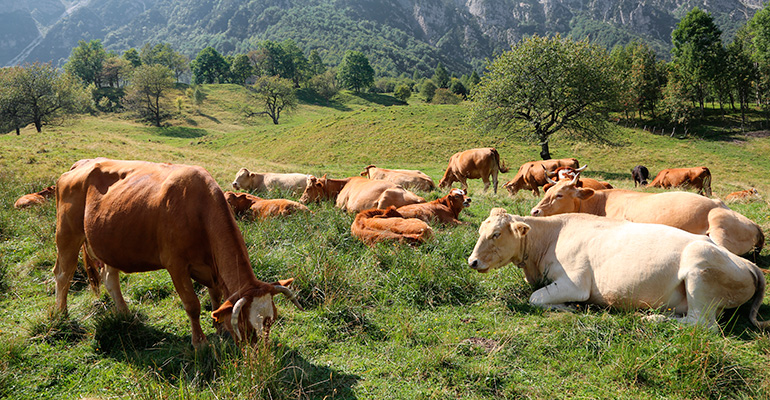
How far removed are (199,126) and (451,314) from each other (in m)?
70.2

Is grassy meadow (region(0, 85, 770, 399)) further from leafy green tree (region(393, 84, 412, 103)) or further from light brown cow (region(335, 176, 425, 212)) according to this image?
leafy green tree (region(393, 84, 412, 103))

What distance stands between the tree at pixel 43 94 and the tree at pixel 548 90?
2175 inches

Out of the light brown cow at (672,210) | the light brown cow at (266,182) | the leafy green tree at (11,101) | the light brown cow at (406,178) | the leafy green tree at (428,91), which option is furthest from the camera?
the leafy green tree at (428,91)

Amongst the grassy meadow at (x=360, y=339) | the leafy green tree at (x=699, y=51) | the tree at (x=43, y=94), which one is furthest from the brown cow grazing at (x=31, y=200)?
the leafy green tree at (x=699, y=51)

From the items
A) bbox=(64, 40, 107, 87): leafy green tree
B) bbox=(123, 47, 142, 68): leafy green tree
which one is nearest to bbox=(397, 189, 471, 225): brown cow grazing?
bbox=(64, 40, 107, 87): leafy green tree

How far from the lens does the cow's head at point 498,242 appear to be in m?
5.70

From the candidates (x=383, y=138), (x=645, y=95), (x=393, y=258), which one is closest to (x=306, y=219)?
(x=393, y=258)

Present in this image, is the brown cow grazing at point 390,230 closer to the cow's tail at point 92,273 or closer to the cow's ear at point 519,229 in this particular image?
the cow's ear at point 519,229

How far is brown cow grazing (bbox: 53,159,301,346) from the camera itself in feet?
12.9

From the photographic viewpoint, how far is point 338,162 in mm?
36719

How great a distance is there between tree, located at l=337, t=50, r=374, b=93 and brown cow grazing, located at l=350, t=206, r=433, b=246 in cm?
11227

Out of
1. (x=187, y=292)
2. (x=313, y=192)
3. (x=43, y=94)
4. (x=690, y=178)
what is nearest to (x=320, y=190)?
(x=313, y=192)

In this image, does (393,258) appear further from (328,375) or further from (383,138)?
(383,138)

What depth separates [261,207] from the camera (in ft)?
32.8
